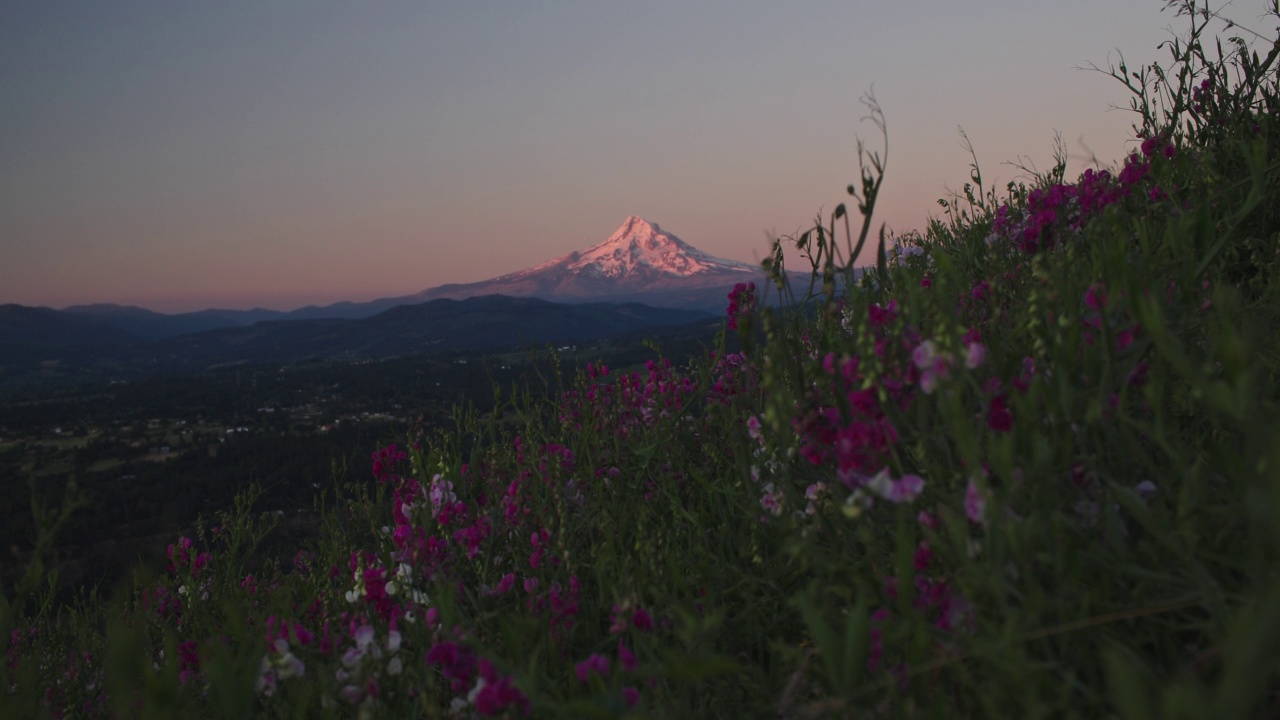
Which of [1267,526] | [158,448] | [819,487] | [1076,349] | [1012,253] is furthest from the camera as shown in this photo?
[158,448]

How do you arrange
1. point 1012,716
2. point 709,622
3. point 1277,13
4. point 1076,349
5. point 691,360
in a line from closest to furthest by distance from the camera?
point 709,622, point 1012,716, point 1076,349, point 1277,13, point 691,360

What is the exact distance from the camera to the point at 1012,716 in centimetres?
145

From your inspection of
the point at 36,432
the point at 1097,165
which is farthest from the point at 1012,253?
the point at 36,432

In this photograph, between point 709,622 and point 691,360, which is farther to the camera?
point 691,360

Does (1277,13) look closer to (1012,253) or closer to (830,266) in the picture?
(1012,253)

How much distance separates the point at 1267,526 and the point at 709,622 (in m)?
0.95

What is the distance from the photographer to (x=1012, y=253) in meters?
4.18

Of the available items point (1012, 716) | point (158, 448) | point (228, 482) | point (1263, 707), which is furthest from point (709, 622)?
point (158, 448)

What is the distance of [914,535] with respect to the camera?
188 centimetres

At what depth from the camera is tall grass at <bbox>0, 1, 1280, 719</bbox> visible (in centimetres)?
136

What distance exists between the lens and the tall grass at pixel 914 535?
1356 mm

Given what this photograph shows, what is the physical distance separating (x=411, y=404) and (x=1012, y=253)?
7090cm

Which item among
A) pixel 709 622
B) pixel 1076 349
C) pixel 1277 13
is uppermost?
pixel 1277 13

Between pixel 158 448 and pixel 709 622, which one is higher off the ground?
pixel 709 622
